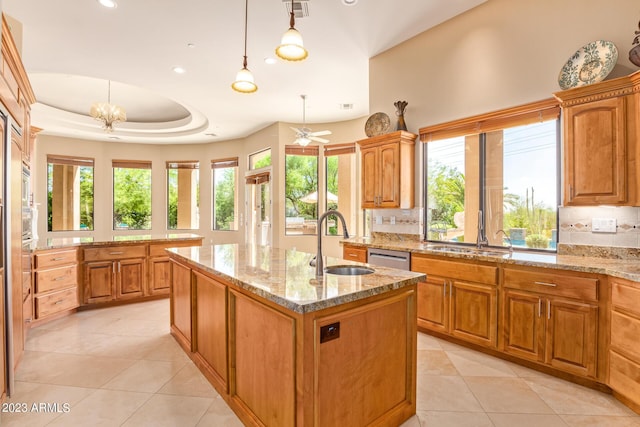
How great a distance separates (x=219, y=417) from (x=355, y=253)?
2.38 meters

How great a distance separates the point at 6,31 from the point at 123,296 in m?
3.27

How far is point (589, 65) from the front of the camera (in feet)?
8.43

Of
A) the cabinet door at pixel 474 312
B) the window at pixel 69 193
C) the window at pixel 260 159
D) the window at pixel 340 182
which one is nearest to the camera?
the cabinet door at pixel 474 312

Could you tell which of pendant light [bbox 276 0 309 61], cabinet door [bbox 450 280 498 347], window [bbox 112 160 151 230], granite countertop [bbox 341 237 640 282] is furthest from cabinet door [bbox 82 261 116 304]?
window [bbox 112 160 151 230]

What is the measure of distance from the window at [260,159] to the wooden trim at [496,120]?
4095 mm

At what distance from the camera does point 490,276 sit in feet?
9.06

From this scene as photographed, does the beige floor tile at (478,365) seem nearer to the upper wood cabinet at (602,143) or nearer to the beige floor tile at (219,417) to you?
the upper wood cabinet at (602,143)

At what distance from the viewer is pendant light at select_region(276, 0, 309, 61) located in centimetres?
230

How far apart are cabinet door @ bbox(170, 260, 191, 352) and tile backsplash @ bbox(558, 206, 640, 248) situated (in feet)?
10.7

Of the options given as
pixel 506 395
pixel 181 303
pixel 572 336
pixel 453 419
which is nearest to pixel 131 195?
pixel 181 303

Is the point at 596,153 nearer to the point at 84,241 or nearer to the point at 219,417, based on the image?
the point at 219,417

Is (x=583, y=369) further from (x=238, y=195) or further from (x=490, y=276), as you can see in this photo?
(x=238, y=195)

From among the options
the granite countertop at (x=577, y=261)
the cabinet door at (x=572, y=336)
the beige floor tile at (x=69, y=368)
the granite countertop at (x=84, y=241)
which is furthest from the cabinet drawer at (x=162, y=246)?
the cabinet door at (x=572, y=336)

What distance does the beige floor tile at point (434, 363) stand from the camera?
2.60m
